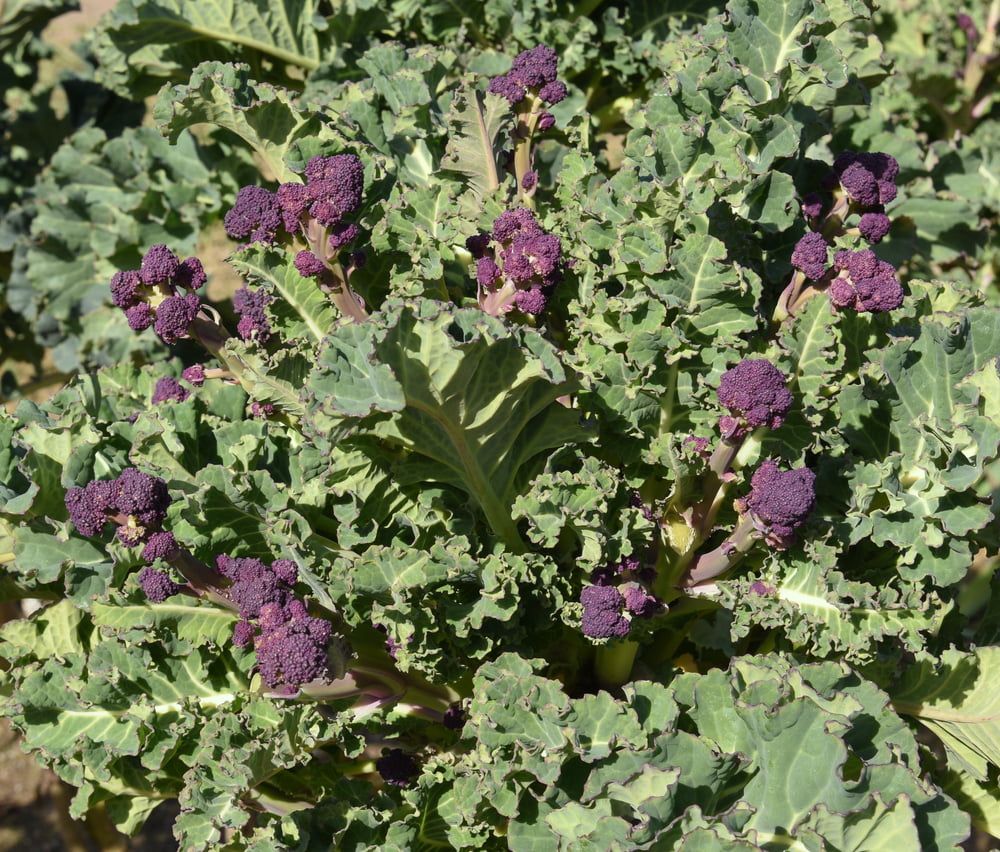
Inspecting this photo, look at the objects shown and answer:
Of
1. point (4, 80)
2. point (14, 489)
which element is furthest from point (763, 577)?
point (4, 80)

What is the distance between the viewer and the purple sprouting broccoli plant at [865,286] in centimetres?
246

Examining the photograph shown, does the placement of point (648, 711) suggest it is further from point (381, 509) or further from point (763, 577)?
point (381, 509)

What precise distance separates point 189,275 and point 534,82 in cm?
100

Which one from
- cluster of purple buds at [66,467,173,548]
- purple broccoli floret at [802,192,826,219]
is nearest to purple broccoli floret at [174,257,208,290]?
cluster of purple buds at [66,467,173,548]

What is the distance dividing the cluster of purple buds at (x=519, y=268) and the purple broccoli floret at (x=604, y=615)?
2.17ft

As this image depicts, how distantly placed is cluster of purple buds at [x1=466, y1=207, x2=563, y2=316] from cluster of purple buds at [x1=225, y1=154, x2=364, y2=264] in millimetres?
340

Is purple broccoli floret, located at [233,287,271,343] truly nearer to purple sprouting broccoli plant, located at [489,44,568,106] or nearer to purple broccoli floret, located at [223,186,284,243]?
purple broccoli floret, located at [223,186,284,243]

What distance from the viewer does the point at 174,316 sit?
2.54 m

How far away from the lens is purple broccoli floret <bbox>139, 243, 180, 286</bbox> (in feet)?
8.38

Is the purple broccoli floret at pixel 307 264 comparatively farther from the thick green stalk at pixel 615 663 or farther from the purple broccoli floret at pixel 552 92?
the thick green stalk at pixel 615 663

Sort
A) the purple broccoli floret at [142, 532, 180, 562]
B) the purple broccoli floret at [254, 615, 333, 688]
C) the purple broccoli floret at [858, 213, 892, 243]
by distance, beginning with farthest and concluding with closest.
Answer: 1. the purple broccoli floret at [858, 213, 892, 243]
2. the purple broccoli floret at [142, 532, 180, 562]
3. the purple broccoli floret at [254, 615, 333, 688]

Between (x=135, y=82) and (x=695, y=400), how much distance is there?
120 inches

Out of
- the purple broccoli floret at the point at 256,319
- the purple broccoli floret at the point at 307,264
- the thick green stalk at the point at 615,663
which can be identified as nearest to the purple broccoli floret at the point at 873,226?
the thick green stalk at the point at 615,663

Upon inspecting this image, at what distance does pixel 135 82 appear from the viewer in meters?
4.50
